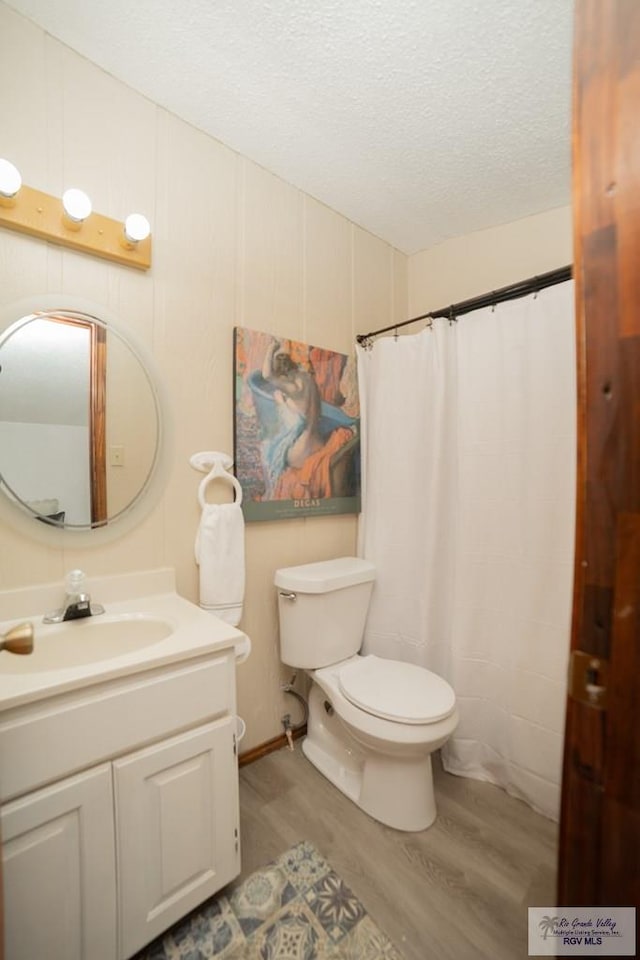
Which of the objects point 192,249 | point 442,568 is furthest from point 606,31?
point 442,568

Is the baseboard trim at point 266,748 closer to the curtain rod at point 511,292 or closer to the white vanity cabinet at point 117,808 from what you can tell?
the white vanity cabinet at point 117,808

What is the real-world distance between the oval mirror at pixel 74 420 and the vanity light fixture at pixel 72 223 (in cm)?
19

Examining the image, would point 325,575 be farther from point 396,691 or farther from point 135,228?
point 135,228

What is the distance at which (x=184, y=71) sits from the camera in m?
1.25

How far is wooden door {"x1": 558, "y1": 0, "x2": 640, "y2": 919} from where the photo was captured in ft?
1.47

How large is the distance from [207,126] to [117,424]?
117cm

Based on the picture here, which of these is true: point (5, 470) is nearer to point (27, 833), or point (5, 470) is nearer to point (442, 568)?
point (27, 833)

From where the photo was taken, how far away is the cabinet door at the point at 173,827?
0.89m

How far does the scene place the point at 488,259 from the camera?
1990mm

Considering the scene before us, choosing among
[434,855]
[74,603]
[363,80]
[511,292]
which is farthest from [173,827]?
[363,80]

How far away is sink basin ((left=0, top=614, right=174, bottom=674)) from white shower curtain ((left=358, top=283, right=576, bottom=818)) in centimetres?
105

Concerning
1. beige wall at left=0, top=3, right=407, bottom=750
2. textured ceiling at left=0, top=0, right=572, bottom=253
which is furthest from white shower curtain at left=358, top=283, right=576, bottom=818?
textured ceiling at left=0, top=0, right=572, bottom=253

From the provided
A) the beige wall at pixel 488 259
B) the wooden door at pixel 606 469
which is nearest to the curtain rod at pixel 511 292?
the beige wall at pixel 488 259

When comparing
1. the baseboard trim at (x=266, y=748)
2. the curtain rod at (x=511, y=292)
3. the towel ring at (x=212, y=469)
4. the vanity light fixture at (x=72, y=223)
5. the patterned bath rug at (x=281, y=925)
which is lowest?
the patterned bath rug at (x=281, y=925)
